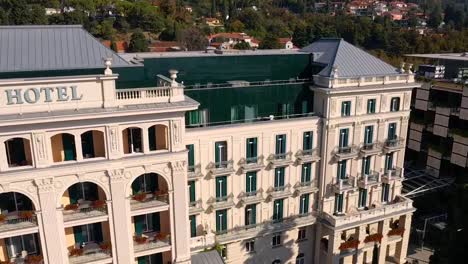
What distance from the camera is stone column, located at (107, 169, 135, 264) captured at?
31641mm

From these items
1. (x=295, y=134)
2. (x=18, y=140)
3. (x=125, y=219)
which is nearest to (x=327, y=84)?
(x=295, y=134)

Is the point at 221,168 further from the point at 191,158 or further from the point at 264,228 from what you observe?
the point at 264,228

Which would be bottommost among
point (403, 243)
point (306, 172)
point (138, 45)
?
point (403, 243)

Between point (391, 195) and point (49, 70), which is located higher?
point (49, 70)

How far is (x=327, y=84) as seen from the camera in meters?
42.2

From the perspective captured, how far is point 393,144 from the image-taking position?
47.9 meters

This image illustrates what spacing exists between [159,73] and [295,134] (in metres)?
15.3

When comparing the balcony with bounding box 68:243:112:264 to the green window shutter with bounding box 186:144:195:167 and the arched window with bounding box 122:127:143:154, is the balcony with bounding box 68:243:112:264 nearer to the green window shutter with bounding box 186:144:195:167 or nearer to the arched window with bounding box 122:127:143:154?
the arched window with bounding box 122:127:143:154

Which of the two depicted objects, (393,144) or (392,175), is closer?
(393,144)

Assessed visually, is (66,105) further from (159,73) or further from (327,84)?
(327,84)

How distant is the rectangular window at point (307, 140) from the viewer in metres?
43.2

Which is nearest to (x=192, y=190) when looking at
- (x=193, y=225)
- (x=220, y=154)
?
(x=193, y=225)

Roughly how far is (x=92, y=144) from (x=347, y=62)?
2855cm

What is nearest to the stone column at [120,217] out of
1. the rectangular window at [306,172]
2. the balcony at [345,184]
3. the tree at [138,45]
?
the rectangular window at [306,172]
